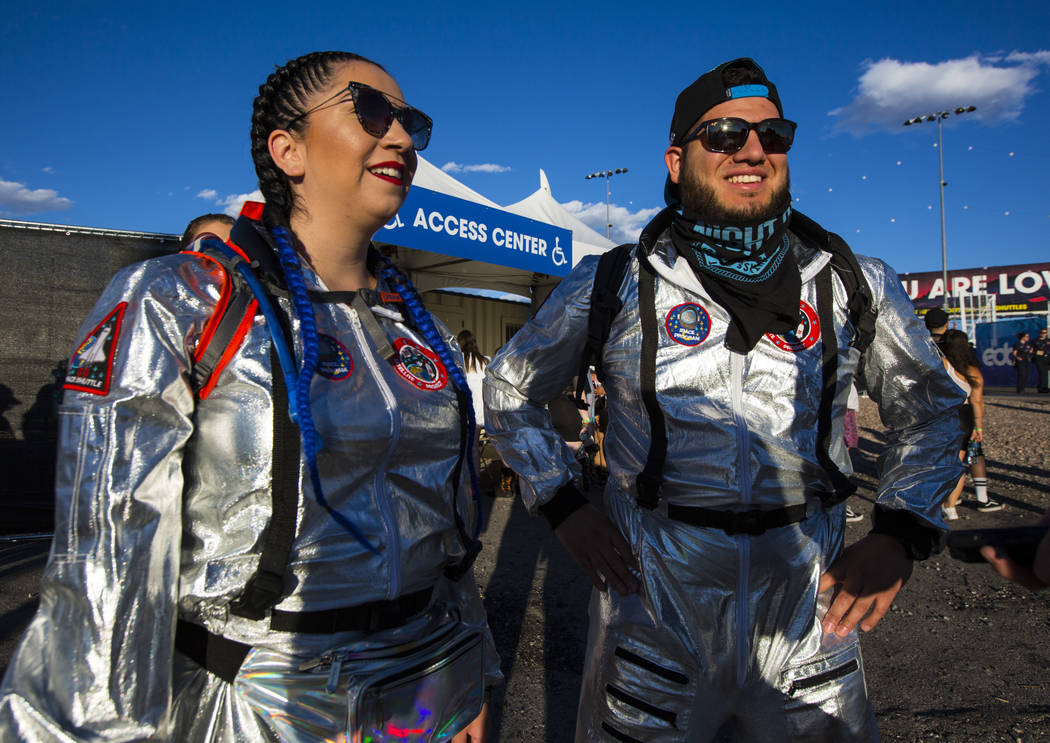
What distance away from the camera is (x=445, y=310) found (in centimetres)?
1303

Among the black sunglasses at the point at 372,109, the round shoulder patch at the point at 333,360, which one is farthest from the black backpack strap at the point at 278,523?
the black sunglasses at the point at 372,109

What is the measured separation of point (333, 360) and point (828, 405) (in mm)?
1235

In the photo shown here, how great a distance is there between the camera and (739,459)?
5.39 feet

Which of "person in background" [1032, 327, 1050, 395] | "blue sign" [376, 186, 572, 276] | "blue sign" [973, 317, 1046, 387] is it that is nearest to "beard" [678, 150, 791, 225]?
"blue sign" [376, 186, 572, 276]

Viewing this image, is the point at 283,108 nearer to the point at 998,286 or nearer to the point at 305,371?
the point at 305,371

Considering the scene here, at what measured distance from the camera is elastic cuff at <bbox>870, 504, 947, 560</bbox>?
168cm

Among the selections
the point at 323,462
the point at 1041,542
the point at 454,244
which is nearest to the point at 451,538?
the point at 323,462

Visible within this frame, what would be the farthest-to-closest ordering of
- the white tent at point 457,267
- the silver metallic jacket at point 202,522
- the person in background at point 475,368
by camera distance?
1. the white tent at point 457,267
2. the person in background at point 475,368
3. the silver metallic jacket at point 202,522

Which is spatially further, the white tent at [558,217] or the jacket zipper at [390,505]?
the white tent at [558,217]

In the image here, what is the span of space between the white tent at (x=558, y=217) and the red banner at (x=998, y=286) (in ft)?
91.1

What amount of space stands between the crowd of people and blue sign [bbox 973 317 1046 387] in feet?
79.4

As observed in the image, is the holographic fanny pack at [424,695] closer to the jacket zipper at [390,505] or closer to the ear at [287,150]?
the jacket zipper at [390,505]

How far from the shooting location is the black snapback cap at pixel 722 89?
1.83 metres

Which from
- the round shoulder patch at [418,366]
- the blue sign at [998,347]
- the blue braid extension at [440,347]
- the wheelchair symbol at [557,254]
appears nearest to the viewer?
the round shoulder patch at [418,366]
